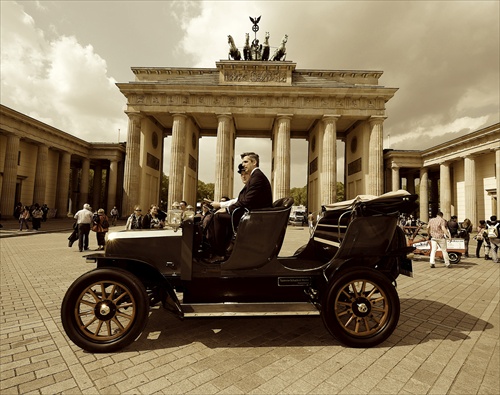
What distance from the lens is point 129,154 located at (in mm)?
28625

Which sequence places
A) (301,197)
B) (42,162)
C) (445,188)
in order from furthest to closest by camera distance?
(301,197) → (445,188) → (42,162)

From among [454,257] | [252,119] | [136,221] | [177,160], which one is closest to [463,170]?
[252,119]

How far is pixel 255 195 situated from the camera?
9.78 ft

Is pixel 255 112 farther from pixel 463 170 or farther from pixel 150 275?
pixel 150 275

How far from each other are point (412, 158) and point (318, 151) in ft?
45.7

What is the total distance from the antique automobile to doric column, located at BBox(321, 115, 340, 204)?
26.0 m

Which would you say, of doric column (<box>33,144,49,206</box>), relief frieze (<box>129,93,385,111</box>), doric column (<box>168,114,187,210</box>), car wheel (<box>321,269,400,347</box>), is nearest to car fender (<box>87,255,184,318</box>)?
car wheel (<box>321,269,400,347</box>)

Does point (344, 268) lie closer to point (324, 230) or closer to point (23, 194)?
point (324, 230)

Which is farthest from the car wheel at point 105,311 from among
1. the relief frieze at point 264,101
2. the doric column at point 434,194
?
the doric column at point 434,194

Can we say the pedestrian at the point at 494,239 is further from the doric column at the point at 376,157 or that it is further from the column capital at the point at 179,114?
the column capital at the point at 179,114

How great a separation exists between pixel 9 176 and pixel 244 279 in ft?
101

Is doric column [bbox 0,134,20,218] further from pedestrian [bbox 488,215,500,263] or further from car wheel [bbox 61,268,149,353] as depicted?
pedestrian [bbox 488,215,500,263]

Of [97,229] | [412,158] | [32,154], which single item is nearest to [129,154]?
[32,154]

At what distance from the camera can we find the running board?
2664mm
